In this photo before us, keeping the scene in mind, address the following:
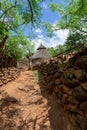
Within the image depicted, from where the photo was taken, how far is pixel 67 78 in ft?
22.1

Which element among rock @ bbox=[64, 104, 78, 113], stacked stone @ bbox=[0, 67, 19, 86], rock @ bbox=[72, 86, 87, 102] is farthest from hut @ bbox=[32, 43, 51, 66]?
rock @ bbox=[72, 86, 87, 102]

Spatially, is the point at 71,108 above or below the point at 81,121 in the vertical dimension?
above

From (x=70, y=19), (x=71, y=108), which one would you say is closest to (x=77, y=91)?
(x=71, y=108)

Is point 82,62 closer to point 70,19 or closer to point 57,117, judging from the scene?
point 57,117

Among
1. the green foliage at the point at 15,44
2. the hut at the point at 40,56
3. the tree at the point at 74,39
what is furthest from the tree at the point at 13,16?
the hut at the point at 40,56

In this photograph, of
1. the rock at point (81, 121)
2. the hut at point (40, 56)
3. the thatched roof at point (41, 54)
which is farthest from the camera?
the thatched roof at point (41, 54)

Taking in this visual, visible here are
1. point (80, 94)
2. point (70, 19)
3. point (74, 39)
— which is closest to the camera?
point (80, 94)

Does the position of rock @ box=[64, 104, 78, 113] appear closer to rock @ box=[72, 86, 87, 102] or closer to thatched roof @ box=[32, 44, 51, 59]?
rock @ box=[72, 86, 87, 102]

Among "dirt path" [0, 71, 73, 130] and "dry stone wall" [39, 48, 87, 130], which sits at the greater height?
"dry stone wall" [39, 48, 87, 130]

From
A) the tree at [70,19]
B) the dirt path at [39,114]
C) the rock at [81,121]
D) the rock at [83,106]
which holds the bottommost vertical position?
the dirt path at [39,114]

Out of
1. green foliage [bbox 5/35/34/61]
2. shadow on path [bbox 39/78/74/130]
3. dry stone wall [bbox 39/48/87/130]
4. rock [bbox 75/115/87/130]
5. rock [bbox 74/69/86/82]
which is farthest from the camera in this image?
green foliage [bbox 5/35/34/61]

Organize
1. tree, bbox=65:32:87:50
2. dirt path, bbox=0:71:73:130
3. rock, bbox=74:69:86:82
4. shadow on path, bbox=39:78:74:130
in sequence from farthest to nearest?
tree, bbox=65:32:87:50 < dirt path, bbox=0:71:73:130 < shadow on path, bbox=39:78:74:130 < rock, bbox=74:69:86:82

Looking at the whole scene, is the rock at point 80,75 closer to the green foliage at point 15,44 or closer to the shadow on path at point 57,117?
the shadow on path at point 57,117

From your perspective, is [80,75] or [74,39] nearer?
[80,75]
